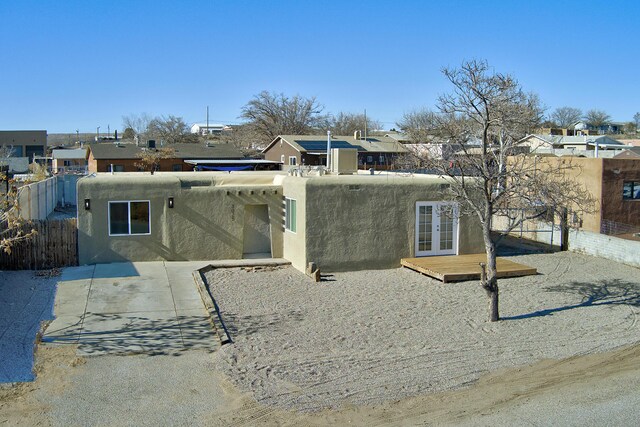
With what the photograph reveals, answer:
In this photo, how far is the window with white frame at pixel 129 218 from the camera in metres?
18.8

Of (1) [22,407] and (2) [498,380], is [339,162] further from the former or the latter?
(1) [22,407]

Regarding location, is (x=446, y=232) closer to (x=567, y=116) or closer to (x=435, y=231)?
(x=435, y=231)

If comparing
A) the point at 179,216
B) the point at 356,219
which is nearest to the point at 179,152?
the point at 179,216

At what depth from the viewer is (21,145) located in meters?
70.6

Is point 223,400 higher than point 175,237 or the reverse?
the reverse

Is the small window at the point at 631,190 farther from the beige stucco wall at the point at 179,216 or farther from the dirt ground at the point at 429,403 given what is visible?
the dirt ground at the point at 429,403

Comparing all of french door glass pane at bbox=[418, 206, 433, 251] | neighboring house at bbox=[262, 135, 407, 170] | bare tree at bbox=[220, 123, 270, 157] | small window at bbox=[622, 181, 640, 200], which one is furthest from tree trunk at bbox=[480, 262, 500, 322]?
bare tree at bbox=[220, 123, 270, 157]

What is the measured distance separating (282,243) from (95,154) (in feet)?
96.0

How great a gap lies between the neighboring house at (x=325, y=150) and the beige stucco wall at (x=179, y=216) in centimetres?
2923

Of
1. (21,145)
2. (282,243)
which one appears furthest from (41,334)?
(21,145)

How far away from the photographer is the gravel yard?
10.5 m

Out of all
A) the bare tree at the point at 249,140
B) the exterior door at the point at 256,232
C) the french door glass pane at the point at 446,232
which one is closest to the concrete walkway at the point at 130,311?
the exterior door at the point at 256,232

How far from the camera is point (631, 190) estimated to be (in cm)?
2622

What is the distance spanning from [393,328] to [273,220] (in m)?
7.86
